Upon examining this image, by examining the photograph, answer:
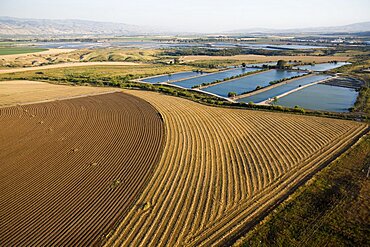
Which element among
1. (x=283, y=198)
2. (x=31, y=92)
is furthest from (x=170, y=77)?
(x=283, y=198)

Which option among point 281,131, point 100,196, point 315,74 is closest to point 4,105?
point 100,196

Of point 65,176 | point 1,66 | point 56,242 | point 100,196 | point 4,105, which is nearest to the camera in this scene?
point 56,242

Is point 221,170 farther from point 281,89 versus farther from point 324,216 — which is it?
point 281,89

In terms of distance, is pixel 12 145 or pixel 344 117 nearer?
pixel 12 145

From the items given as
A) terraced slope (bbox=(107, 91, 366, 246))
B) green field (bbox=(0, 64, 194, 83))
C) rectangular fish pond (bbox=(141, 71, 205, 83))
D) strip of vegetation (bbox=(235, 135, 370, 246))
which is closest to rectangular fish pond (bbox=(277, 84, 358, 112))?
terraced slope (bbox=(107, 91, 366, 246))

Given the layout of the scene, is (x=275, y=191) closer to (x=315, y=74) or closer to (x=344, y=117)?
(x=344, y=117)

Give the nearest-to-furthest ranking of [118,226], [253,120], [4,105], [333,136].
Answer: [118,226]
[333,136]
[253,120]
[4,105]
